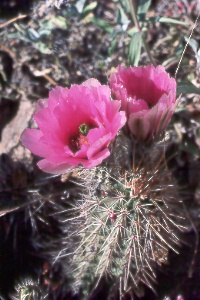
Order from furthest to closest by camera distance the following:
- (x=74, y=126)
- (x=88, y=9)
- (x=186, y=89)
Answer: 1. (x=88, y=9)
2. (x=186, y=89)
3. (x=74, y=126)

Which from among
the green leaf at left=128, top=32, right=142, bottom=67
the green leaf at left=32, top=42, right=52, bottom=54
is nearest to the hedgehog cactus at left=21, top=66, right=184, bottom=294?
the green leaf at left=128, top=32, right=142, bottom=67

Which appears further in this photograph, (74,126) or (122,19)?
(122,19)

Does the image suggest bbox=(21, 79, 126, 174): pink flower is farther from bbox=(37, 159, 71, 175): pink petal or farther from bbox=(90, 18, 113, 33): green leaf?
bbox=(90, 18, 113, 33): green leaf

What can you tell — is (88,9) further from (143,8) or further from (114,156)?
(114,156)

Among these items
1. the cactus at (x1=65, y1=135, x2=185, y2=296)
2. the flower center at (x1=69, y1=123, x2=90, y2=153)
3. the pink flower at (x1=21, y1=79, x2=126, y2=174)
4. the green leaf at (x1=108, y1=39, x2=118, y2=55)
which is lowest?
the cactus at (x1=65, y1=135, x2=185, y2=296)

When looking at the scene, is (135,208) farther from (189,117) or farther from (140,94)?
(189,117)

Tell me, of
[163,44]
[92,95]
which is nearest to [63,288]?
[92,95]

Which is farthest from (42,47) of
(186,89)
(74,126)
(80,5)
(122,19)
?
(74,126)
